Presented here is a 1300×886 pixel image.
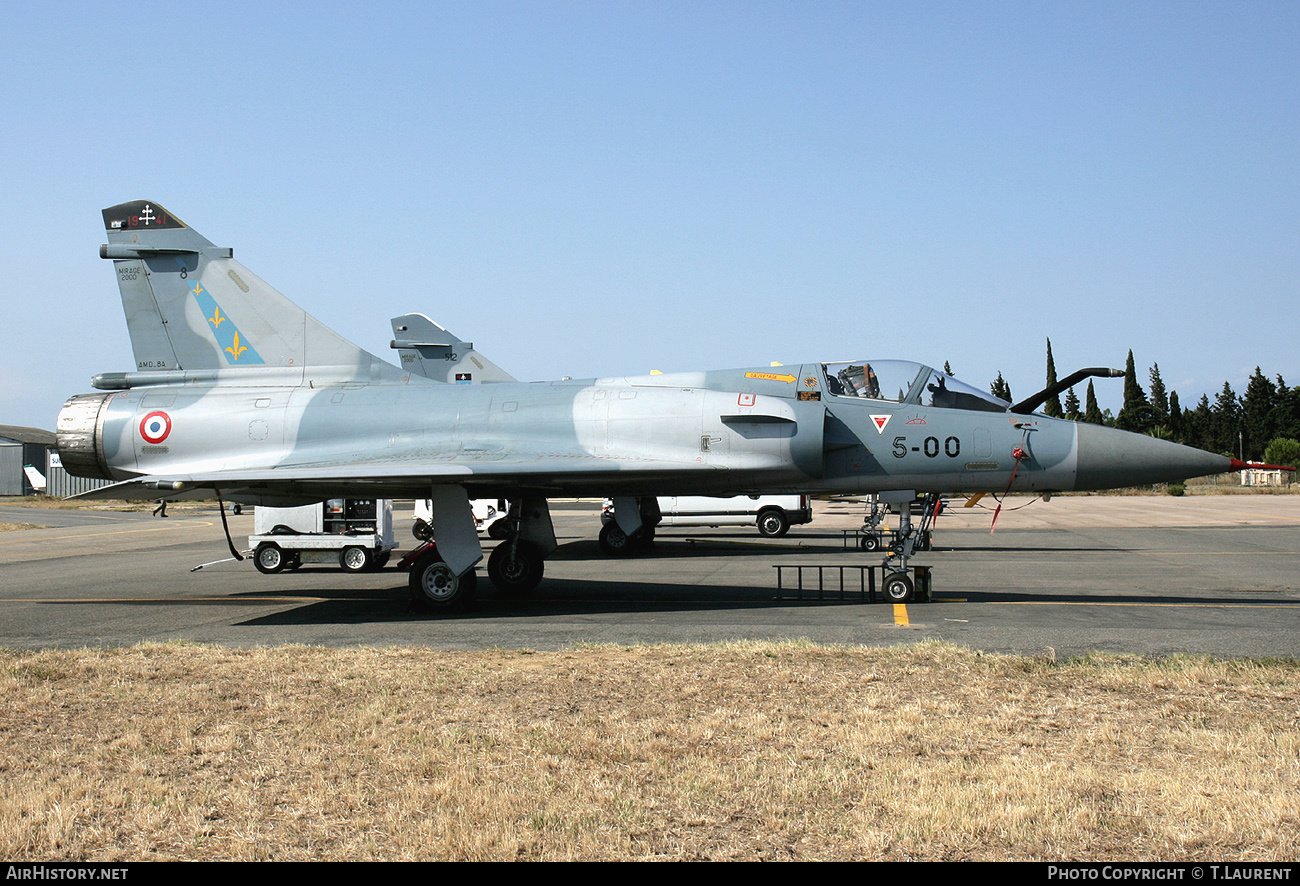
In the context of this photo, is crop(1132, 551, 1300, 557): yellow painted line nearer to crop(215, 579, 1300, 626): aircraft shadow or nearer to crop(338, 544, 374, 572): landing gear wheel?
crop(215, 579, 1300, 626): aircraft shadow

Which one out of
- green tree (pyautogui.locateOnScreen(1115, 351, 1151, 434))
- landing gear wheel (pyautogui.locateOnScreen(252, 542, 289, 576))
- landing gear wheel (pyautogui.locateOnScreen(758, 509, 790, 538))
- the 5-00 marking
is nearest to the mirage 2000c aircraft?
the 5-00 marking

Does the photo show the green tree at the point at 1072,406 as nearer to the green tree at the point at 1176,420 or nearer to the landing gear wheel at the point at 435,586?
the green tree at the point at 1176,420

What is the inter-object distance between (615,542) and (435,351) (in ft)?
23.3

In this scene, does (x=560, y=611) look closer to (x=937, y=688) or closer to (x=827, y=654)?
(x=827, y=654)

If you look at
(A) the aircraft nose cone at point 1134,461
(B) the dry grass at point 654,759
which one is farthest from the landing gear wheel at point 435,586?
(A) the aircraft nose cone at point 1134,461

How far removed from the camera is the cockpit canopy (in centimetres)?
1173

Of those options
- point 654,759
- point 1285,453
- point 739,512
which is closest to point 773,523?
point 739,512

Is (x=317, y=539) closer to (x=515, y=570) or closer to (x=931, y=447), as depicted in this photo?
(x=515, y=570)

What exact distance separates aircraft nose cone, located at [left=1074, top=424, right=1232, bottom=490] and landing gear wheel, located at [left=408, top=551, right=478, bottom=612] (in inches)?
309

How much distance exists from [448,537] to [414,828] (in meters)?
7.91

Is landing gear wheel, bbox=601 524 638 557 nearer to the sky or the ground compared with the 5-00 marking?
nearer to the ground

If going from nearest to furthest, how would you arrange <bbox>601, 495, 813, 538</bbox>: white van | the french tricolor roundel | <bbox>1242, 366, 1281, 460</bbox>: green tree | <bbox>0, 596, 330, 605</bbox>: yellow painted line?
the french tricolor roundel < <bbox>0, 596, 330, 605</bbox>: yellow painted line < <bbox>601, 495, 813, 538</bbox>: white van < <bbox>1242, 366, 1281, 460</bbox>: green tree

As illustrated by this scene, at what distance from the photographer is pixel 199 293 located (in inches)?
523

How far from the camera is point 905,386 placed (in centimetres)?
1183
